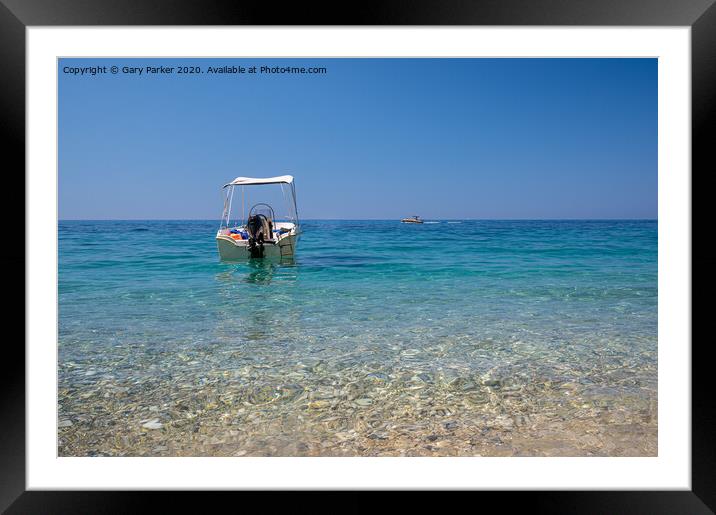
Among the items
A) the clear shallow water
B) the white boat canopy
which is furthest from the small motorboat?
the clear shallow water

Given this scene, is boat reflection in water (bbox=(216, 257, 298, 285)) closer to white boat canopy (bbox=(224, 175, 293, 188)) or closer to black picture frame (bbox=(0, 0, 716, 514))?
white boat canopy (bbox=(224, 175, 293, 188))

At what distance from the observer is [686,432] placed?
1708 millimetres

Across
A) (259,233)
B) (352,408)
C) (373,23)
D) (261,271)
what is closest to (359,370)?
(352,408)

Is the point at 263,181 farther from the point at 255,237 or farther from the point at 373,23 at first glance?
the point at 373,23

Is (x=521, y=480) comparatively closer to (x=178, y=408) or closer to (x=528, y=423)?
(x=528, y=423)

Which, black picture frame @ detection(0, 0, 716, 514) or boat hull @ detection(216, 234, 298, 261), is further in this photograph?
boat hull @ detection(216, 234, 298, 261)

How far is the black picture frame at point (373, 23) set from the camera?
61.5 inches

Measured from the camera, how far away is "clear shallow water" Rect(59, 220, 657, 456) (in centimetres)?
272

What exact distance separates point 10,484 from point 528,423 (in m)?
2.58

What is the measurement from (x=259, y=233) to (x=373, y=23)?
12.7 metres

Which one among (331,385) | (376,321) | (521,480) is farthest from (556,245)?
(521,480)

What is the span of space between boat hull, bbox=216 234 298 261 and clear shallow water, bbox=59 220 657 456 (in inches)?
155

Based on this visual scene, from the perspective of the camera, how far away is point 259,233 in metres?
13.9

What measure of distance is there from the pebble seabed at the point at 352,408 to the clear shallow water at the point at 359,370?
0.01m
